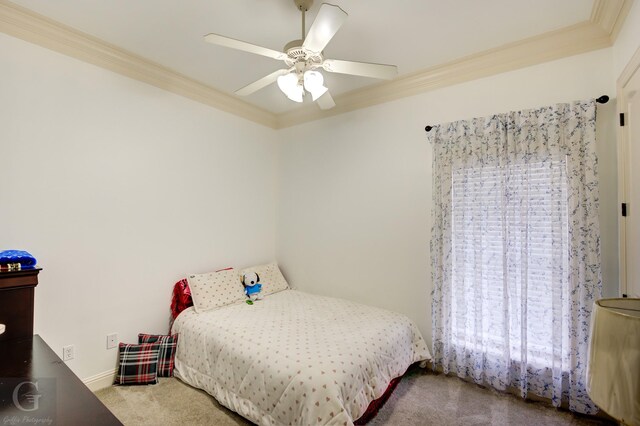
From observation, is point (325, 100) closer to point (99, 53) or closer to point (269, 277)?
point (99, 53)

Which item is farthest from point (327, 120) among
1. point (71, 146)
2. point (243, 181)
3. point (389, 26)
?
point (71, 146)

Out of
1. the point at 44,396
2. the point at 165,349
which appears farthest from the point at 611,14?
the point at 165,349

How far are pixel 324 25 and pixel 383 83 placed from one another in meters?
1.64

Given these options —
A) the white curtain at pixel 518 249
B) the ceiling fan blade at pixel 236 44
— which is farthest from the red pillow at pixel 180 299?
the white curtain at pixel 518 249

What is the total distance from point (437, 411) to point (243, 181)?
2.86m

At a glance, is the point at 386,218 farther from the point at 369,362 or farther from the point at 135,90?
the point at 135,90

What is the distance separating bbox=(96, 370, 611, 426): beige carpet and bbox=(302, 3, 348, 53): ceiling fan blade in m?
2.37

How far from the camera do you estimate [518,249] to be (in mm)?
2234

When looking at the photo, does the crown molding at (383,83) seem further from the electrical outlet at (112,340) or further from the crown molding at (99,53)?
the electrical outlet at (112,340)

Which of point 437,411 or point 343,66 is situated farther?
point 437,411

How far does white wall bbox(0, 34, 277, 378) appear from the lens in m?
2.04

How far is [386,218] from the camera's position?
117 inches

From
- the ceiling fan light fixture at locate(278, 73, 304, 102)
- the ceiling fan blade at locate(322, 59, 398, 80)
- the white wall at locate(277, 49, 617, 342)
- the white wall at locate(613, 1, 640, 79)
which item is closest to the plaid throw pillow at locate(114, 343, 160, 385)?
the white wall at locate(277, 49, 617, 342)

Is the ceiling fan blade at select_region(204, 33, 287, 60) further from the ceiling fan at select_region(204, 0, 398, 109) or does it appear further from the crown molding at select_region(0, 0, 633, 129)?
the crown molding at select_region(0, 0, 633, 129)
